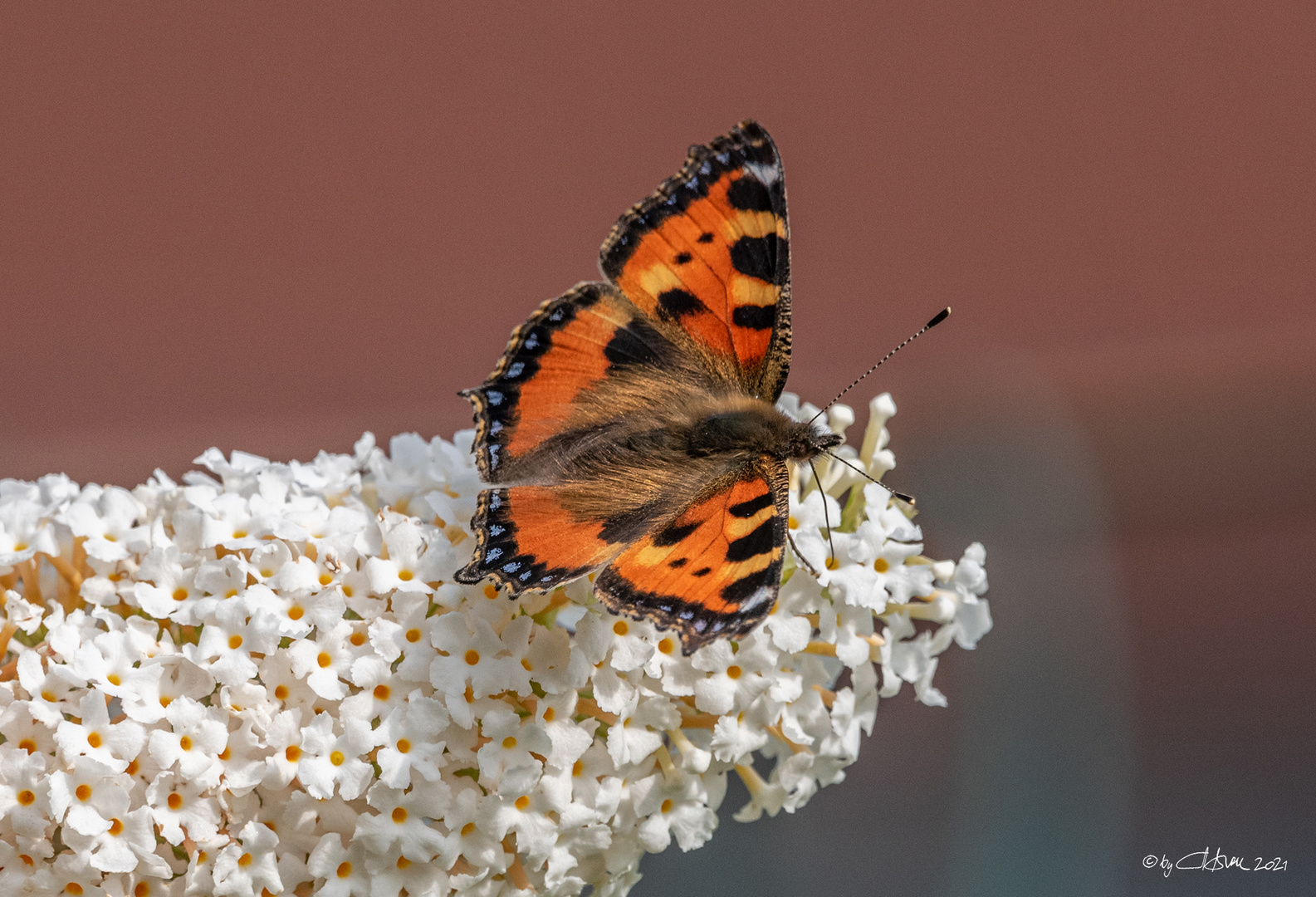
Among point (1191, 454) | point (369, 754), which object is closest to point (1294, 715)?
point (1191, 454)

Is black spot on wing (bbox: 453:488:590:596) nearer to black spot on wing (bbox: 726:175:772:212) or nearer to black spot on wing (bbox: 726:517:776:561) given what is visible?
black spot on wing (bbox: 726:517:776:561)

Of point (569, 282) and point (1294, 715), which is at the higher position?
point (569, 282)

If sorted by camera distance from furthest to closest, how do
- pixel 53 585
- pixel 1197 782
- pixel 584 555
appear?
pixel 1197 782 → pixel 53 585 → pixel 584 555

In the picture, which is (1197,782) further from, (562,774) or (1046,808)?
(562,774)

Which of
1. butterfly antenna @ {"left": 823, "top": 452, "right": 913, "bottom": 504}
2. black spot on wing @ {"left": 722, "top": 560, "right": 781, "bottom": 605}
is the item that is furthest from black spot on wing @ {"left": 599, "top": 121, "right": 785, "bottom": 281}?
black spot on wing @ {"left": 722, "top": 560, "right": 781, "bottom": 605}

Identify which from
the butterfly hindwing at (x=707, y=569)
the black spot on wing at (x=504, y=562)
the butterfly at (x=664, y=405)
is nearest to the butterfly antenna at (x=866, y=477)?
the butterfly at (x=664, y=405)

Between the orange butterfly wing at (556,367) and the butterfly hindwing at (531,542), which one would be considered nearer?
the butterfly hindwing at (531,542)

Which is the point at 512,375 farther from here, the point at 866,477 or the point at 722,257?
the point at 866,477

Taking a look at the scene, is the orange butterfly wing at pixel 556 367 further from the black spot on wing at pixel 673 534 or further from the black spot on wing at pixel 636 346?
the black spot on wing at pixel 673 534
